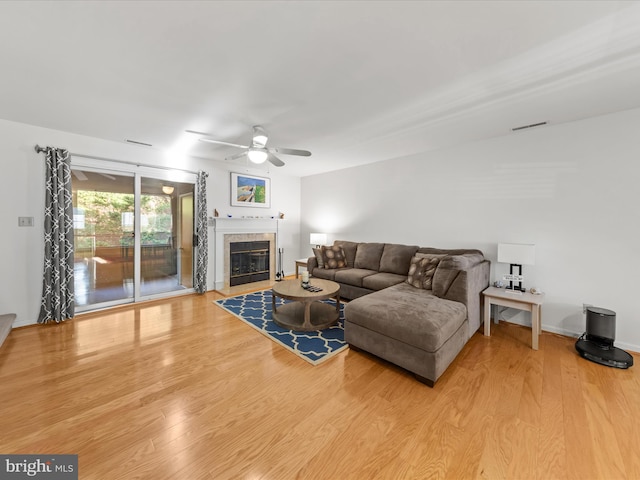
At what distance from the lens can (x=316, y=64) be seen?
6.33ft

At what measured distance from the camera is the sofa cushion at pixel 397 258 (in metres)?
4.09

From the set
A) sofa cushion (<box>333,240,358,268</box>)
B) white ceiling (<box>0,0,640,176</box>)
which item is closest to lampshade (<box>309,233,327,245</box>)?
sofa cushion (<box>333,240,358,268</box>)

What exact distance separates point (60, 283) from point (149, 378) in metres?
2.39

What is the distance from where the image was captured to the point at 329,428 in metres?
1.62

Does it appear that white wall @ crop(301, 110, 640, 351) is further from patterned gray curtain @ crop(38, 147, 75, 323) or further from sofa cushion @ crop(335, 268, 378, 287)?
patterned gray curtain @ crop(38, 147, 75, 323)

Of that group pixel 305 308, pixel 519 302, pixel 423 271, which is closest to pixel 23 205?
pixel 305 308

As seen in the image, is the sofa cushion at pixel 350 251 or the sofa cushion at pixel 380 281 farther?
the sofa cushion at pixel 350 251

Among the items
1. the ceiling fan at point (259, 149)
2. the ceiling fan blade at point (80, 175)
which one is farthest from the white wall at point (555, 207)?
the ceiling fan blade at point (80, 175)

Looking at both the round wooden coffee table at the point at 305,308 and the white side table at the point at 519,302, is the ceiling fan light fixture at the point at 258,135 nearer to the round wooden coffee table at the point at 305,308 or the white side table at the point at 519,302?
the round wooden coffee table at the point at 305,308

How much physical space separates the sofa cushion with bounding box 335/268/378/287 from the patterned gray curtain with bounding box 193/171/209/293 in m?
2.52

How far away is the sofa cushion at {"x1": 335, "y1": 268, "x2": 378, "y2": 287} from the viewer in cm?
395

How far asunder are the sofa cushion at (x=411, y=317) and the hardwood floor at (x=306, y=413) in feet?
1.23

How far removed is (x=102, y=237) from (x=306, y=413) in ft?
13.4

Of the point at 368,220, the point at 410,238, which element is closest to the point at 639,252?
the point at 410,238
